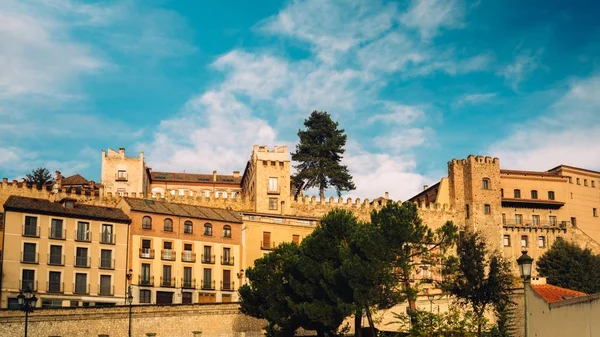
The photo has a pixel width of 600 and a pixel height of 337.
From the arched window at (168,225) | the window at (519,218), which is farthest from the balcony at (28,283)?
the window at (519,218)

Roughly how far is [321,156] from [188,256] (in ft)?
89.1

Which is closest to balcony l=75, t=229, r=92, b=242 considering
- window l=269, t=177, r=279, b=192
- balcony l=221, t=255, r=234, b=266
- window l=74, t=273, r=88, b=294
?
window l=74, t=273, r=88, b=294

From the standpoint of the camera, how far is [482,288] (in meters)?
45.2

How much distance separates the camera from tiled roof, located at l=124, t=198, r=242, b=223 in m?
58.4

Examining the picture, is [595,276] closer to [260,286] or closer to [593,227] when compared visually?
[593,227]

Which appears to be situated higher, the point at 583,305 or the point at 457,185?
the point at 457,185

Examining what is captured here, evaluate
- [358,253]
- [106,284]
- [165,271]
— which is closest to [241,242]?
[165,271]

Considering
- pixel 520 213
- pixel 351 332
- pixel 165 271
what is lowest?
pixel 351 332

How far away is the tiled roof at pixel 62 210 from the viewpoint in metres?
52.8

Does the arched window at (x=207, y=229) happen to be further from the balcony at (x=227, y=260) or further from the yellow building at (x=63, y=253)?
the yellow building at (x=63, y=253)

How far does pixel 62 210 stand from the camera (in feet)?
179

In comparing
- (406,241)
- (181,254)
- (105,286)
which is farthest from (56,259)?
(406,241)

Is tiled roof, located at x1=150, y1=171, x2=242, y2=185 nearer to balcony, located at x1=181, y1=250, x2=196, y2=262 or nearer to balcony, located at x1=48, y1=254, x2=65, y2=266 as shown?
balcony, located at x1=181, y1=250, x2=196, y2=262

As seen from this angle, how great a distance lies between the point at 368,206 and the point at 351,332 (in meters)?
28.4
